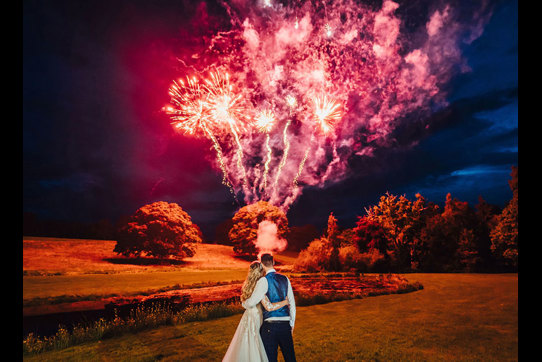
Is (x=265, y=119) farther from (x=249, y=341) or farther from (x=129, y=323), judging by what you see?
(x=249, y=341)

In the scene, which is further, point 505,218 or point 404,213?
point 404,213

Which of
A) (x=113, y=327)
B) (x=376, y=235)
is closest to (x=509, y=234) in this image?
(x=376, y=235)

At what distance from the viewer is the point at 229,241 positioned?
3397 centimetres

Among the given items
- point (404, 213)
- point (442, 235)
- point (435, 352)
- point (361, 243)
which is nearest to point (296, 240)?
point (361, 243)

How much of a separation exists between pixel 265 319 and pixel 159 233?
73.4 ft

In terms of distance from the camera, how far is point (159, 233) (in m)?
25.0

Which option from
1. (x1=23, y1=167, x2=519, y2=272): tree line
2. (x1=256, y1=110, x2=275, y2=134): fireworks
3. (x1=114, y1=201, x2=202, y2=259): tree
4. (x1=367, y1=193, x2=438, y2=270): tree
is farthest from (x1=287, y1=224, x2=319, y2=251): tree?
(x1=256, y1=110, x2=275, y2=134): fireworks

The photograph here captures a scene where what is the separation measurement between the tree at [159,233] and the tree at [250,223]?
239 inches

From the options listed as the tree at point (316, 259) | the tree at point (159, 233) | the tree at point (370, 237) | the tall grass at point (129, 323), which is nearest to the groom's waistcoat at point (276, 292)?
the tall grass at point (129, 323)

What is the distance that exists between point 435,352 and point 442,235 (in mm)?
30762

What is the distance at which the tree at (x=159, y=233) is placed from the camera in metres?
23.8
